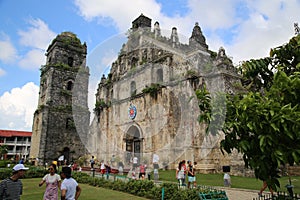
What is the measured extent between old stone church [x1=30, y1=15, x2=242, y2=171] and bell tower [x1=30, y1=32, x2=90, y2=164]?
4.5 inches

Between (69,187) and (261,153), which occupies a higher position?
(261,153)

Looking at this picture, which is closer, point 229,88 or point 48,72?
point 229,88

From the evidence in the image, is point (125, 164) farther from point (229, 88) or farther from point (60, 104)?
point (60, 104)

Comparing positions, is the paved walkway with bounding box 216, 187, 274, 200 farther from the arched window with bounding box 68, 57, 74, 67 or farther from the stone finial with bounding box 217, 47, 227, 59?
the arched window with bounding box 68, 57, 74, 67

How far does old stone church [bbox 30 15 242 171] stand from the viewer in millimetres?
13758

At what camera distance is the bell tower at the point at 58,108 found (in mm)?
28875

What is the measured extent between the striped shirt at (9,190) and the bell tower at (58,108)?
78.1ft

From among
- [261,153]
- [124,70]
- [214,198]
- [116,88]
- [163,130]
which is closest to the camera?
[261,153]

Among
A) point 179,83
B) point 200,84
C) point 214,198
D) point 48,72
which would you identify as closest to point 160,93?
point 179,83

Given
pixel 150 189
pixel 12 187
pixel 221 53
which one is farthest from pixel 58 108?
pixel 12 187

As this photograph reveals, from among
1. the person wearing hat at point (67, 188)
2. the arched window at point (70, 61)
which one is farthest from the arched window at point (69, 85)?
the person wearing hat at point (67, 188)

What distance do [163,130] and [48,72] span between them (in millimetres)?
20190

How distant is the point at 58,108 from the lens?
30.4 metres

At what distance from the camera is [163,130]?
61.2ft
